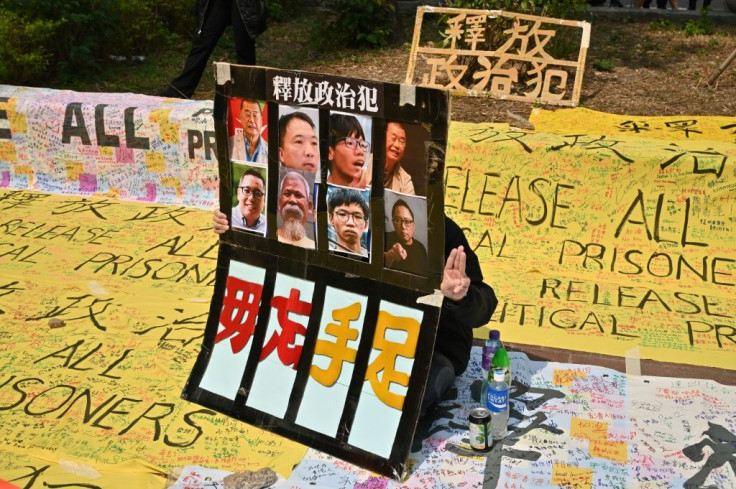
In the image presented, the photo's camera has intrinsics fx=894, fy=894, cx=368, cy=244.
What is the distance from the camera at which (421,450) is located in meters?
4.06

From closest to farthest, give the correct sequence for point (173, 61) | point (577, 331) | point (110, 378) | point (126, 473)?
1. point (126, 473)
2. point (110, 378)
3. point (577, 331)
4. point (173, 61)

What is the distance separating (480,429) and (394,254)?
2.85 ft

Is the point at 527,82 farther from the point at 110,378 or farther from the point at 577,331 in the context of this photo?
the point at 110,378

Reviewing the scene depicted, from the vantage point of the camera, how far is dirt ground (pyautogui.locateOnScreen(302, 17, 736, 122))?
26.5ft

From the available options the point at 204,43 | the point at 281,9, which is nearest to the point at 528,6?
the point at 204,43

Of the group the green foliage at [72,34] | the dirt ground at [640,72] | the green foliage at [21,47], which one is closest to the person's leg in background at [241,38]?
the dirt ground at [640,72]

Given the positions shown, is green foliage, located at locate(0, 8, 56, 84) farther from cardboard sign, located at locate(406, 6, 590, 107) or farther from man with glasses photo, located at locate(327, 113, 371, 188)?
man with glasses photo, located at locate(327, 113, 371, 188)

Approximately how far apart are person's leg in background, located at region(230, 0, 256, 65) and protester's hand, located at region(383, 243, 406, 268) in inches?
182

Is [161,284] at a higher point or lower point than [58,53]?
lower

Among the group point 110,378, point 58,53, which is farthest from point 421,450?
point 58,53

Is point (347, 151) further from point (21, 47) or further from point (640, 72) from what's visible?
point (21, 47)

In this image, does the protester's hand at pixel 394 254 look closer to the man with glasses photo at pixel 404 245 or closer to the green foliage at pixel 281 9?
the man with glasses photo at pixel 404 245

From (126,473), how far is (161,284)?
2.05 m

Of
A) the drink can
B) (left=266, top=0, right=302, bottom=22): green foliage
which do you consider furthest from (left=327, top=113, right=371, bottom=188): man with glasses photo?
(left=266, top=0, right=302, bottom=22): green foliage
